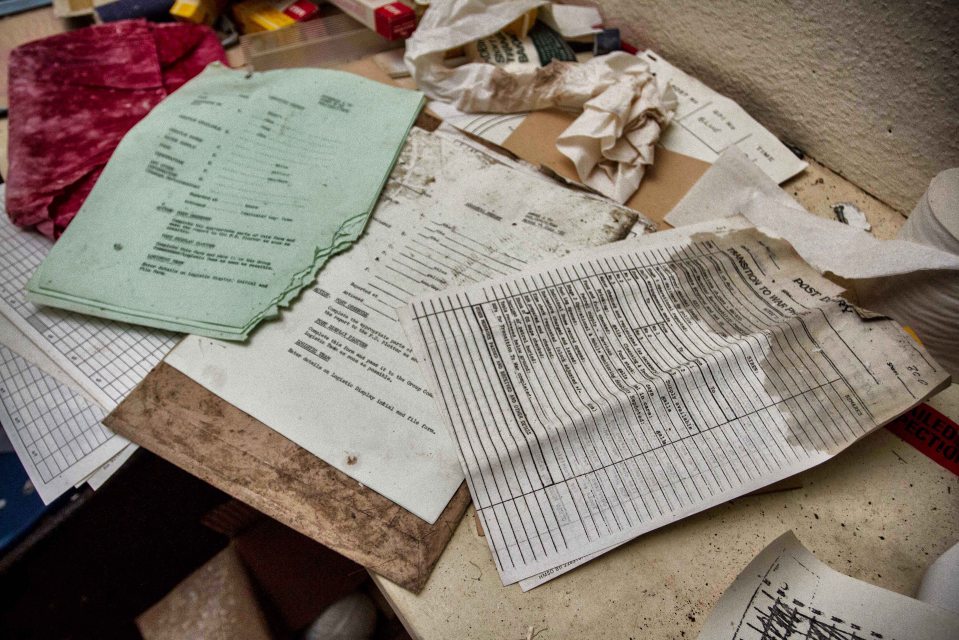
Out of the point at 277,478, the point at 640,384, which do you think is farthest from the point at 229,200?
the point at 640,384

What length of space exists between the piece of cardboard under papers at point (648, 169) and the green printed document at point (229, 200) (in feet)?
0.45

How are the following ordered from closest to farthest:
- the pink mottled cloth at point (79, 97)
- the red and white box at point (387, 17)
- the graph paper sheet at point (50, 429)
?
the graph paper sheet at point (50, 429)
the pink mottled cloth at point (79, 97)
the red and white box at point (387, 17)

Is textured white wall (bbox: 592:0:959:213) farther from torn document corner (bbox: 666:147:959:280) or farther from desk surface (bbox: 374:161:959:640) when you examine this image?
desk surface (bbox: 374:161:959:640)

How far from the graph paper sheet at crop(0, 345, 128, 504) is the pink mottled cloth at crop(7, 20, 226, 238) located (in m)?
0.16

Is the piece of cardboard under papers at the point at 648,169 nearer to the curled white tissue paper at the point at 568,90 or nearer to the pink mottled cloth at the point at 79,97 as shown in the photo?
the curled white tissue paper at the point at 568,90

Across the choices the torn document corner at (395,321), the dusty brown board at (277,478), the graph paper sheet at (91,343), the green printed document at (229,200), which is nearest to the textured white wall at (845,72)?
the torn document corner at (395,321)

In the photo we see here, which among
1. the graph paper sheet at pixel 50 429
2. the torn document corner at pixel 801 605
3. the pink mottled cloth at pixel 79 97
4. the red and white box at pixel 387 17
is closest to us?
the torn document corner at pixel 801 605

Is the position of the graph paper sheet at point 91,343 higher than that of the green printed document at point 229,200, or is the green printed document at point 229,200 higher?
the green printed document at point 229,200

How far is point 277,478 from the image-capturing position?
1.33ft

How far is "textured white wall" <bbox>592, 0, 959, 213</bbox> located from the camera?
19.4 inches

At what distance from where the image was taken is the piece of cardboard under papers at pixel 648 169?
58cm

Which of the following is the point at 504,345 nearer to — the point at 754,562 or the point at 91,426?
the point at 754,562

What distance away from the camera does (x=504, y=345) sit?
45cm

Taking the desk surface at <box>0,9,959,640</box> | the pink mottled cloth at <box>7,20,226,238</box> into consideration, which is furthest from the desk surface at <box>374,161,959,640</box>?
the pink mottled cloth at <box>7,20,226,238</box>
